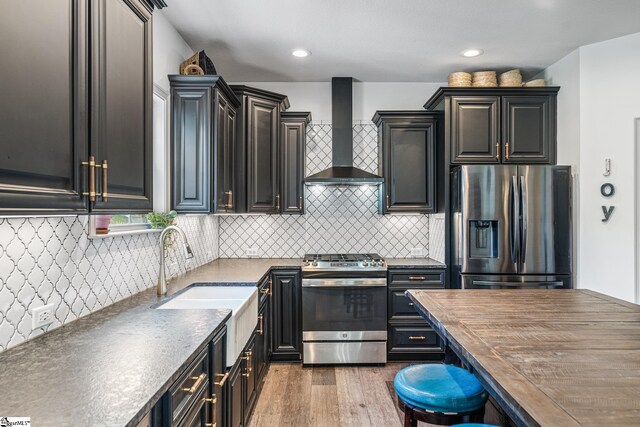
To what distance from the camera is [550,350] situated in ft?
4.34

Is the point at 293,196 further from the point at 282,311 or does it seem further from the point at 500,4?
the point at 500,4

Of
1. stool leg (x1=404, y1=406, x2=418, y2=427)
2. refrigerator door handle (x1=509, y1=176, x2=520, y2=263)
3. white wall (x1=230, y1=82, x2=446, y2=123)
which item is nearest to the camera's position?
→ stool leg (x1=404, y1=406, x2=418, y2=427)

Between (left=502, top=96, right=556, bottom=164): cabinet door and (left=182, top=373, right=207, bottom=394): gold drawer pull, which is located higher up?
(left=502, top=96, right=556, bottom=164): cabinet door

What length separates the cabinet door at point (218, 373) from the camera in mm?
1652

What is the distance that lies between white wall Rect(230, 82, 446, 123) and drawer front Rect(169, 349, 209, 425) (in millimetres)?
3107

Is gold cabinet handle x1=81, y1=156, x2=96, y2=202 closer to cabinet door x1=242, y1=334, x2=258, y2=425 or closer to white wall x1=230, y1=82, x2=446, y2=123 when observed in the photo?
cabinet door x1=242, y1=334, x2=258, y2=425

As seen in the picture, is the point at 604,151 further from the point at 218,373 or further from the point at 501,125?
the point at 218,373

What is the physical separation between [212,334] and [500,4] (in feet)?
8.91

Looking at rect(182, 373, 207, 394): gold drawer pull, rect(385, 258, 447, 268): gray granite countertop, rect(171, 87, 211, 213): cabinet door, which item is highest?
rect(171, 87, 211, 213): cabinet door

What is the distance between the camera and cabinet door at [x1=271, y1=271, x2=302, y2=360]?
11.5 feet

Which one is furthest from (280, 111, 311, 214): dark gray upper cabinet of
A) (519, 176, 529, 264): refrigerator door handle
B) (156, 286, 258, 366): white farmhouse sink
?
(519, 176, 529, 264): refrigerator door handle

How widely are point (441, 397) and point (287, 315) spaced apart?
2115 millimetres

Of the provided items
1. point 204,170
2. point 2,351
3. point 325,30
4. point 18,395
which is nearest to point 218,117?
point 204,170

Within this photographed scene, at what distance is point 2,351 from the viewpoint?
133cm
